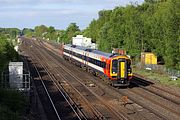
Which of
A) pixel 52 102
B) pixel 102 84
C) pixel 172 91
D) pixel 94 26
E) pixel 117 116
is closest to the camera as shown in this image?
pixel 117 116

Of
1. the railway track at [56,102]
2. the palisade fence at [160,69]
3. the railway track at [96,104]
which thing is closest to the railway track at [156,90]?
the palisade fence at [160,69]

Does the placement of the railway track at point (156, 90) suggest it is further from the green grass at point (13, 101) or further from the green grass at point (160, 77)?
the green grass at point (13, 101)

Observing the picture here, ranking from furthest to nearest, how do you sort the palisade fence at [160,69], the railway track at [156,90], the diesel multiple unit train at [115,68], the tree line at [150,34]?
1. the tree line at [150,34]
2. the palisade fence at [160,69]
3. the diesel multiple unit train at [115,68]
4. the railway track at [156,90]

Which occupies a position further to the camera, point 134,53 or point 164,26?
point 134,53

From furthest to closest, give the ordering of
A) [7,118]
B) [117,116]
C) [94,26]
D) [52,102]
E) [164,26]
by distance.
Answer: [94,26] → [164,26] → [52,102] → [117,116] → [7,118]

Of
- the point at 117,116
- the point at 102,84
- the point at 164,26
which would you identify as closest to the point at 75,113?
the point at 117,116

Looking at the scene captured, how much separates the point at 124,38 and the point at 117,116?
42.8m

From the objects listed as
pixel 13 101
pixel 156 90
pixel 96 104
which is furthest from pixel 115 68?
pixel 13 101

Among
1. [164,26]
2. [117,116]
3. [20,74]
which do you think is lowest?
[117,116]

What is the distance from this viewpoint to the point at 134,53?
59.4m

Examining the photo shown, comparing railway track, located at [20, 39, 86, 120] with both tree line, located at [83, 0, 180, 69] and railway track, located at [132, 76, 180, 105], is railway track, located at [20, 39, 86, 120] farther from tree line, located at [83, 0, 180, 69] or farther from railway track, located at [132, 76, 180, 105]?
tree line, located at [83, 0, 180, 69]

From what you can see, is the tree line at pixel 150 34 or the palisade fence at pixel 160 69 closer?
the palisade fence at pixel 160 69

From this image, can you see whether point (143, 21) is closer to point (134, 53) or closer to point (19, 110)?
point (134, 53)

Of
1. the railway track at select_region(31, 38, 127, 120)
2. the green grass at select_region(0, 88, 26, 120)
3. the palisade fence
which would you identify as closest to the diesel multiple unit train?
the railway track at select_region(31, 38, 127, 120)
